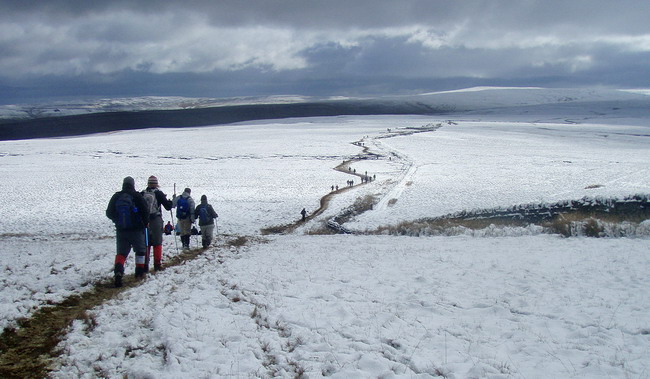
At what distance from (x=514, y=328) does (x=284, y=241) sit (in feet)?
33.2

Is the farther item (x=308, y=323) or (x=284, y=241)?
(x=284, y=241)

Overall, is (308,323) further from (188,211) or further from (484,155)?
(484,155)

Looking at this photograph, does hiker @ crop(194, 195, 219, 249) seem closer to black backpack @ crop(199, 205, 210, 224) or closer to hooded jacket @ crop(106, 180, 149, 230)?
black backpack @ crop(199, 205, 210, 224)

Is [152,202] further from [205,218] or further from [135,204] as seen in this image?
[205,218]

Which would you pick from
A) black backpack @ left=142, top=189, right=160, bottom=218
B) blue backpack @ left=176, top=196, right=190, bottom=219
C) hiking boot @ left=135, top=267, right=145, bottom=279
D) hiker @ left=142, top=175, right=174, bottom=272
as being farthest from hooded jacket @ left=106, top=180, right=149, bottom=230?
blue backpack @ left=176, top=196, right=190, bottom=219

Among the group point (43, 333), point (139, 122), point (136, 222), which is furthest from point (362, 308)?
point (139, 122)

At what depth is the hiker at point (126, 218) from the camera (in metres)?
9.37

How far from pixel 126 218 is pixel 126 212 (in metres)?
0.13

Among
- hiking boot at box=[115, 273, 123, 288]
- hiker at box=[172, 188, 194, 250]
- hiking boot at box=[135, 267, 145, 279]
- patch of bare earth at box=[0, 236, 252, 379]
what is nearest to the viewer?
patch of bare earth at box=[0, 236, 252, 379]

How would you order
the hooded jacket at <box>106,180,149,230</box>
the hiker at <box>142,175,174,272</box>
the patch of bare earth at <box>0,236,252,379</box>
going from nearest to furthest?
the patch of bare earth at <box>0,236,252,379</box>, the hooded jacket at <box>106,180,149,230</box>, the hiker at <box>142,175,174,272</box>

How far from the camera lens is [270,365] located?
18.7 feet

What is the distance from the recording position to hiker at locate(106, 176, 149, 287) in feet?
30.7

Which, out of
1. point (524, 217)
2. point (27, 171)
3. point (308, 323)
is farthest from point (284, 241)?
point (27, 171)

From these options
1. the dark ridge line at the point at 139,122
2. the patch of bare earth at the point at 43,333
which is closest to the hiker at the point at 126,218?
the patch of bare earth at the point at 43,333
